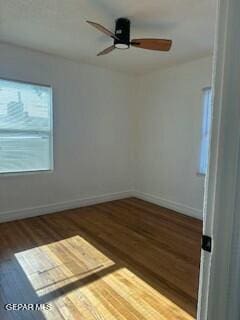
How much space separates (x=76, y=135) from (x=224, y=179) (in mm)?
3587

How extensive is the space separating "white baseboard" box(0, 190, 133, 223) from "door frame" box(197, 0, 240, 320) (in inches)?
131

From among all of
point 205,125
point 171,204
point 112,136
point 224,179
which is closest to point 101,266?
point 224,179

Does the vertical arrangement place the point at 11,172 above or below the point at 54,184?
above

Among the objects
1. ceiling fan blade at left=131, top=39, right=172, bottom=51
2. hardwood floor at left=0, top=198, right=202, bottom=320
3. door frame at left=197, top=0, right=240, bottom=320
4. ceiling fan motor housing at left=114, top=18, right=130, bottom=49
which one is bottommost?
hardwood floor at left=0, top=198, right=202, bottom=320

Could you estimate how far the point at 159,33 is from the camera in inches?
113

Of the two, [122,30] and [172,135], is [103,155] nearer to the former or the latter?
[172,135]

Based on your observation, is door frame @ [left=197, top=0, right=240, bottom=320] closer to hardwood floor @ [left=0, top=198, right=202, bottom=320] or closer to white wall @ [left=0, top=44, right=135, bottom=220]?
hardwood floor @ [left=0, top=198, right=202, bottom=320]

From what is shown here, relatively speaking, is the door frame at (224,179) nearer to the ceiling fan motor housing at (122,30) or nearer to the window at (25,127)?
the ceiling fan motor housing at (122,30)

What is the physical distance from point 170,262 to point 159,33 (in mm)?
2631

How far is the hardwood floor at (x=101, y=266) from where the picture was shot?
189 cm

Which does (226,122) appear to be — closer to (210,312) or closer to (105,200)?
(210,312)

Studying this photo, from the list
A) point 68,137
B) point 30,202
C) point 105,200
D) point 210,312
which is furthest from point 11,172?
point 210,312

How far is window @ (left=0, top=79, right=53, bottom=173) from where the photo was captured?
3.42 m

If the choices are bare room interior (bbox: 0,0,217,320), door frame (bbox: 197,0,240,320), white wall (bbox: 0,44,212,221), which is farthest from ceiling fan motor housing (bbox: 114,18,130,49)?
door frame (bbox: 197,0,240,320)
